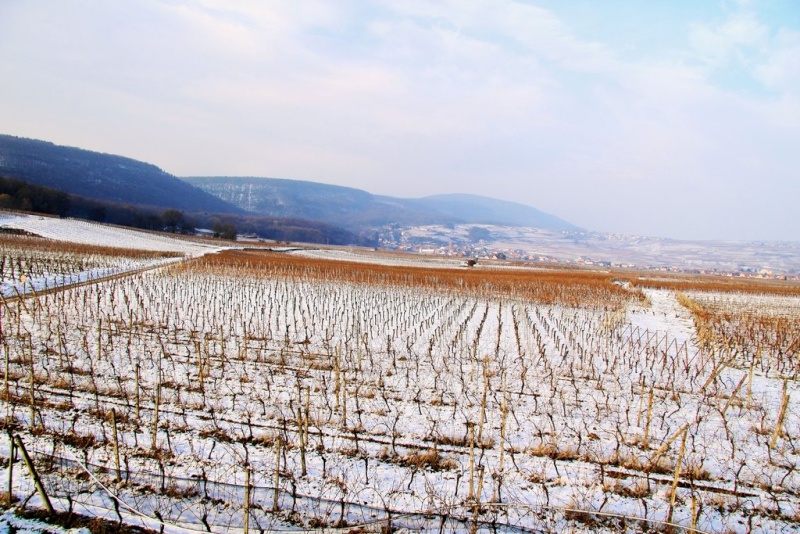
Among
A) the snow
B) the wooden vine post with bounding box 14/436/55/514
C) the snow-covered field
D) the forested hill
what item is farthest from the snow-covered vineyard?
the forested hill

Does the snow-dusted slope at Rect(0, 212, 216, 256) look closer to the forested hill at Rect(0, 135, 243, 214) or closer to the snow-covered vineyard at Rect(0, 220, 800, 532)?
the snow-covered vineyard at Rect(0, 220, 800, 532)

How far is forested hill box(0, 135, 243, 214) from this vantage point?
140 meters

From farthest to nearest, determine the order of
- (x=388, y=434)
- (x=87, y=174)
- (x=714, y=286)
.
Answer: (x=87, y=174) → (x=714, y=286) → (x=388, y=434)

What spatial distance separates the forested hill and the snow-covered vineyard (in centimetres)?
14322

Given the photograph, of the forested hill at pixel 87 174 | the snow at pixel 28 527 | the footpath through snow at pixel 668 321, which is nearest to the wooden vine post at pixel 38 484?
the snow at pixel 28 527

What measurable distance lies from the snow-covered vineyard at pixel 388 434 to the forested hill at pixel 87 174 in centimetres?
14322

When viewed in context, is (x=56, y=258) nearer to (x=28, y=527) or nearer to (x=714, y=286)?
(x=28, y=527)

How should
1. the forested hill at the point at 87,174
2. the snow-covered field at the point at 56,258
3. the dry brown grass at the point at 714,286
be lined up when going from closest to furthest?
the snow-covered field at the point at 56,258, the dry brown grass at the point at 714,286, the forested hill at the point at 87,174

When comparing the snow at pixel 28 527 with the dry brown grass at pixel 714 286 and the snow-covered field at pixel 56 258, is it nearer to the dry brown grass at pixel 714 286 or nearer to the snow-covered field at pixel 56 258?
the snow-covered field at pixel 56 258

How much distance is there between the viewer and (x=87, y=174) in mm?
159500

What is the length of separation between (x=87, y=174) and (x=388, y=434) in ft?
628

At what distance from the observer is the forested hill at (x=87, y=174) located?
459 feet

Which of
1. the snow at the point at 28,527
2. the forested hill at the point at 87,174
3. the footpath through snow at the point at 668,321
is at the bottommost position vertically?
the snow at the point at 28,527

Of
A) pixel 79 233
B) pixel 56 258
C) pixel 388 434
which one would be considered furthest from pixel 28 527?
pixel 79 233
